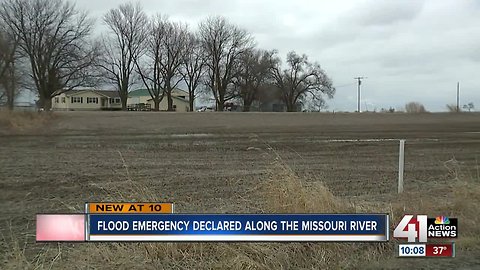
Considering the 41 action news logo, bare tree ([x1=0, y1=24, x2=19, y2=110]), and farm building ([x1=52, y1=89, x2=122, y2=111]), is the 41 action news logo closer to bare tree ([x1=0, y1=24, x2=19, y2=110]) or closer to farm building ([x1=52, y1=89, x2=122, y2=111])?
bare tree ([x1=0, y1=24, x2=19, y2=110])

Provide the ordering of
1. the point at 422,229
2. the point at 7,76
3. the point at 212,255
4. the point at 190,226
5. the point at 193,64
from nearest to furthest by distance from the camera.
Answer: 1. the point at 190,226
2. the point at 422,229
3. the point at 212,255
4. the point at 7,76
5. the point at 193,64

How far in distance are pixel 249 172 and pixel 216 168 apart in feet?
5.03

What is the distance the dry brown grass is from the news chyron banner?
2882cm

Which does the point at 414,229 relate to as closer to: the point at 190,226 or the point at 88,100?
the point at 190,226

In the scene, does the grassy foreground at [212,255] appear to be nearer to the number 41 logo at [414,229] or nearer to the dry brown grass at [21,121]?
the number 41 logo at [414,229]

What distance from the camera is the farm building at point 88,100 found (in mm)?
119000

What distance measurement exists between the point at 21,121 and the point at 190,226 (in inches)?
1418

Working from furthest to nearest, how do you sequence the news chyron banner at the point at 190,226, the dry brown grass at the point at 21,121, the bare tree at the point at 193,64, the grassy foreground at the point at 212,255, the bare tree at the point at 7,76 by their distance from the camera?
the bare tree at the point at 193,64, the bare tree at the point at 7,76, the dry brown grass at the point at 21,121, the grassy foreground at the point at 212,255, the news chyron banner at the point at 190,226

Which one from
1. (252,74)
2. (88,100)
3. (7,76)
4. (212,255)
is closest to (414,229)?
(212,255)

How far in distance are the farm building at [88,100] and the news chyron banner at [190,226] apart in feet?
383

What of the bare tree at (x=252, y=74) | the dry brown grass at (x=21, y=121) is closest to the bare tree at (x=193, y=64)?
the bare tree at (x=252, y=74)

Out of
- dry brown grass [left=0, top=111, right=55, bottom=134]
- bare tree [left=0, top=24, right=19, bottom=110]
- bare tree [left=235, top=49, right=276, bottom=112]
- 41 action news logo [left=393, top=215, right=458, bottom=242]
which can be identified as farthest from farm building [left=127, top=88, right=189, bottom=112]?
41 action news logo [left=393, top=215, right=458, bottom=242]

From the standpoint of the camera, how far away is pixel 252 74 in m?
106

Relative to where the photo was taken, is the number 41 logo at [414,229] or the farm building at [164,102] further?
the farm building at [164,102]
